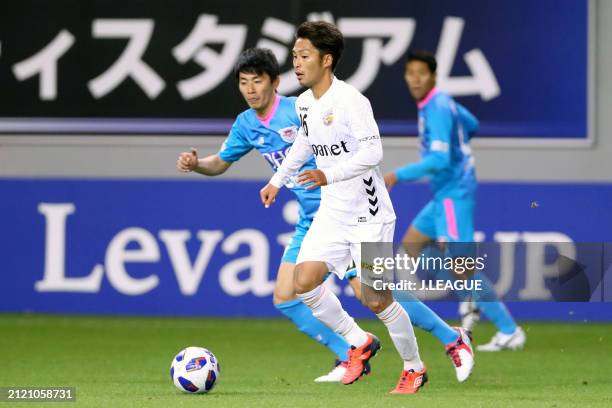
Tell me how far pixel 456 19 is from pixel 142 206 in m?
3.08

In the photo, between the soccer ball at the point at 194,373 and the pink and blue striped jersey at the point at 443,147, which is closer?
the soccer ball at the point at 194,373

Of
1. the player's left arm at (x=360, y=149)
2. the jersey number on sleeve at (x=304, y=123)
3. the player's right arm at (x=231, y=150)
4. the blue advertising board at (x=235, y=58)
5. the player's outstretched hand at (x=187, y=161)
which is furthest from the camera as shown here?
the blue advertising board at (x=235, y=58)

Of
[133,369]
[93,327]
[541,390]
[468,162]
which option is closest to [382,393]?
[541,390]

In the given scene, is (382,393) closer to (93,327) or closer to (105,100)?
(93,327)

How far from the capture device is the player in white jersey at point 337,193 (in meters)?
7.16

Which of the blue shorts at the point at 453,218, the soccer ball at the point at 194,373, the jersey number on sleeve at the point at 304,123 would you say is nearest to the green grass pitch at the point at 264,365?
the soccer ball at the point at 194,373

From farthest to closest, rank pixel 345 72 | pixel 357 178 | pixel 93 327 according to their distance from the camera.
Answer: pixel 345 72
pixel 93 327
pixel 357 178

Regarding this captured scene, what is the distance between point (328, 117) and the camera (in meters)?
7.14

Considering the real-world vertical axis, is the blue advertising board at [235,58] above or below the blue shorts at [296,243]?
above

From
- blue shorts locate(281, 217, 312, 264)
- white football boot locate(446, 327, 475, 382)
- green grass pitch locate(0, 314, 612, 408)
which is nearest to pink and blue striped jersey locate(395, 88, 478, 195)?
green grass pitch locate(0, 314, 612, 408)

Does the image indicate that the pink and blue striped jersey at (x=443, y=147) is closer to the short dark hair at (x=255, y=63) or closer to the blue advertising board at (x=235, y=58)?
the short dark hair at (x=255, y=63)

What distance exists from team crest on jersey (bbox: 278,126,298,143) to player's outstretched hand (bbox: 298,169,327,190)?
1.38 metres

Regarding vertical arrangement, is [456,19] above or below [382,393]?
above

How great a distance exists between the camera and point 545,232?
40.0 feet
